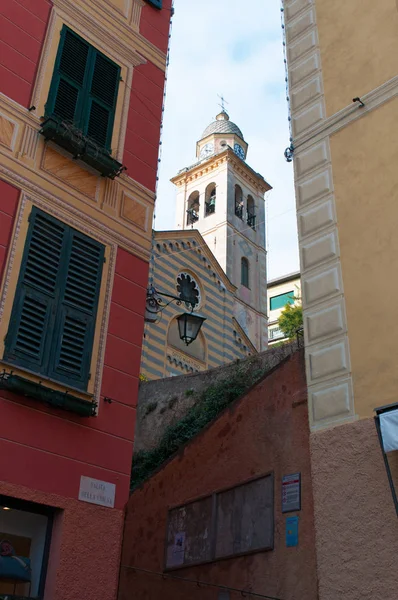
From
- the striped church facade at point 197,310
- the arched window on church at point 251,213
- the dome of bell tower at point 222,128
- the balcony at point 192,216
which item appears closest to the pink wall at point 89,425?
the striped church facade at point 197,310

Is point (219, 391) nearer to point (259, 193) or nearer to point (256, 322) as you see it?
point (256, 322)

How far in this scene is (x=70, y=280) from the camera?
8.41m

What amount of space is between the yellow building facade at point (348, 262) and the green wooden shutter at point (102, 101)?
8.20 feet

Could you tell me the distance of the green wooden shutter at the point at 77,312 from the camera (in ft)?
26.0

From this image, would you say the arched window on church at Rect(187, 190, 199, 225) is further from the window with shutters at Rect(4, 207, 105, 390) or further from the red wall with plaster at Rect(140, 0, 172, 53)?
the window with shutters at Rect(4, 207, 105, 390)

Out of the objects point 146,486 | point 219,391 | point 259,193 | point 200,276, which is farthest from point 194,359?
point 259,193

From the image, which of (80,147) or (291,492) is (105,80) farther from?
(291,492)

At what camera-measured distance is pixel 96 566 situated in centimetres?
743

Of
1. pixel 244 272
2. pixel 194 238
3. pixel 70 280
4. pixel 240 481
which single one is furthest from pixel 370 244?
pixel 244 272

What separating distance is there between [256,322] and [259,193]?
10410 mm

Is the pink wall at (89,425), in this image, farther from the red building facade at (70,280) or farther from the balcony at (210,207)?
the balcony at (210,207)

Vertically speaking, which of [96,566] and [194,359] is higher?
[194,359]

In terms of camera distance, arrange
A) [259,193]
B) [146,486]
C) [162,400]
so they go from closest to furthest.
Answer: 1. [146,486]
2. [162,400]
3. [259,193]

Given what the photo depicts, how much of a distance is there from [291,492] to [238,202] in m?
33.8
